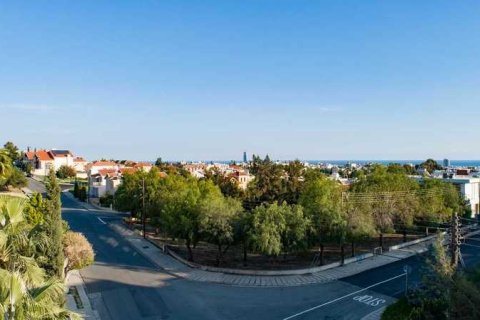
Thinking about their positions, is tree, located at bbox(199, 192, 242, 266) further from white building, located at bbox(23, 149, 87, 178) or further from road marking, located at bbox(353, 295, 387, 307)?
white building, located at bbox(23, 149, 87, 178)

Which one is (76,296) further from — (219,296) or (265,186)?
(265,186)

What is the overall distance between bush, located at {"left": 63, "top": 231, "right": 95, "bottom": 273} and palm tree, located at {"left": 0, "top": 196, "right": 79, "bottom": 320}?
12405mm

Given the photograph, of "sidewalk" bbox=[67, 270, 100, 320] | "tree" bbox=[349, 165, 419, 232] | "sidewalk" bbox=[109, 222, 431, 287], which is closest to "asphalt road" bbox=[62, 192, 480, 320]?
"sidewalk" bbox=[67, 270, 100, 320]

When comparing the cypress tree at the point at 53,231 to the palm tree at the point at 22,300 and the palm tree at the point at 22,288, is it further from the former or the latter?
the palm tree at the point at 22,300

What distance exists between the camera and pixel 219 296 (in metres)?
22.3

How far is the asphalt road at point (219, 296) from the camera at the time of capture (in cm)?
1994

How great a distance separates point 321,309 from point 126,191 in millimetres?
28736

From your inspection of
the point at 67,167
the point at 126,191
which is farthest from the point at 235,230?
the point at 67,167

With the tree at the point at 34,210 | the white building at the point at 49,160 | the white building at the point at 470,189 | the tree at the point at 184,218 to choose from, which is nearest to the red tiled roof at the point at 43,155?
the white building at the point at 49,160

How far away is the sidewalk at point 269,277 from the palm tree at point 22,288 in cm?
1646

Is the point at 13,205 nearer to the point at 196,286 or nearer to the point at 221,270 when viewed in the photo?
the point at 196,286

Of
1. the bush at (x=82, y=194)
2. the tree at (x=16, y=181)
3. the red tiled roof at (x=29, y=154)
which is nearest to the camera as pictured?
the tree at (x=16, y=181)

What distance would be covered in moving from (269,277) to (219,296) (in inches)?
180

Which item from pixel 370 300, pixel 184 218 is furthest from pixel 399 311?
pixel 184 218
